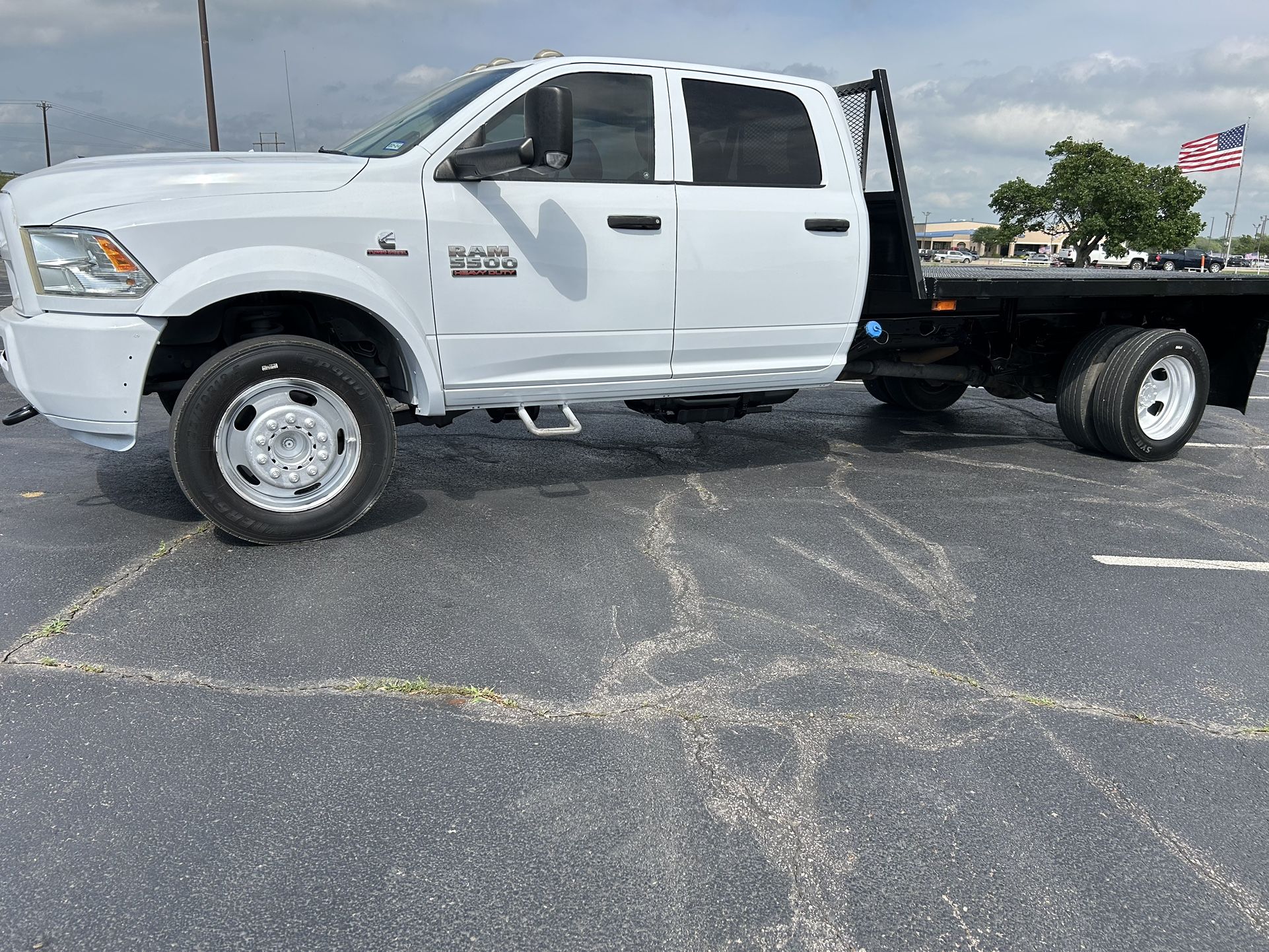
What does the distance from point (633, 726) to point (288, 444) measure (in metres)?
2.28

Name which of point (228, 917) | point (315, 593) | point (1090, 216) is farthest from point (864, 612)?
point (1090, 216)

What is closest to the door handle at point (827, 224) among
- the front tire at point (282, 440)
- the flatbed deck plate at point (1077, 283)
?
the flatbed deck plate at point (1077, 283)

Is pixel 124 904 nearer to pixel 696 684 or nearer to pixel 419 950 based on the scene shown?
pixel 419 950

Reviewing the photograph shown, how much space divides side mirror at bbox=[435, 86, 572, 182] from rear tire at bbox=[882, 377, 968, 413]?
14.5 ft

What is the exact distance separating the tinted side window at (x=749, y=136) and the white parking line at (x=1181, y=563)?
8.22 feet

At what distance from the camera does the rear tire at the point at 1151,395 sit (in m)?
6.41

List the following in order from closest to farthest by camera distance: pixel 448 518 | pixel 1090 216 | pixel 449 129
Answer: pixel 449 129 → pixel 448 518 → pixel 1090 216

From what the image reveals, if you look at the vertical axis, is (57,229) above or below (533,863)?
above

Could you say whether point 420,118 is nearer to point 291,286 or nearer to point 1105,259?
point 291,286

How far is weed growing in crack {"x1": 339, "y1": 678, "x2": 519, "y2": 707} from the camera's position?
3131 mm

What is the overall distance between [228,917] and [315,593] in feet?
6.22

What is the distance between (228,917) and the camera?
2154 millimetres

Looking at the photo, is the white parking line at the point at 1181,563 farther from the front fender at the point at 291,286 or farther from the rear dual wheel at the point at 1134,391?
the front fender at the point at 291,286

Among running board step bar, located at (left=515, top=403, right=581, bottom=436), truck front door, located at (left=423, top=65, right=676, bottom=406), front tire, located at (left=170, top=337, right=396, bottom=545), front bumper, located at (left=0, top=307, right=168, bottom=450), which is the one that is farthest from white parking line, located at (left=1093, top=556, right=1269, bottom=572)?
front bumper, located at (left=0, top=307, right=168, bottom=450)
